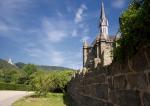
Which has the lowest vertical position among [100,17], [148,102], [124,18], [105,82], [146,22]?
[148,102]

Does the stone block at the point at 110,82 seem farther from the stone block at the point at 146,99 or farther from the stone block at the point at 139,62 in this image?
the stone block at the point at 146,99

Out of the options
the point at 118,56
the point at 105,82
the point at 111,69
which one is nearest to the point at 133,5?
the point at 118,56

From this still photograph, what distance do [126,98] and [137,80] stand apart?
0.57 metres

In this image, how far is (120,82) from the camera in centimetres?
438

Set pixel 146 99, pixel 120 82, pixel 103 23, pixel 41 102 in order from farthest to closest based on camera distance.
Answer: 1. pixel 103 23
2. pixel 41 102
3. pixel 120 82
4. pixel 146 99

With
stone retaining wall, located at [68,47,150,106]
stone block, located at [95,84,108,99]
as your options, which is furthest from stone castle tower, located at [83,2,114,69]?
stone retaining wall, located at [68,47,150,106]

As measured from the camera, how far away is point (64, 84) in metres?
36.8

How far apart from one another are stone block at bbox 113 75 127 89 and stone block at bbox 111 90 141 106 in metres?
0.09

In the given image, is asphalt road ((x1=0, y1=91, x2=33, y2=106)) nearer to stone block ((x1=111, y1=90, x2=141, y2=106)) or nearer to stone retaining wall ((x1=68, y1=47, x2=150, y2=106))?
stone retaining wall ((x1=68, y1=47, x2=150, y2=106))

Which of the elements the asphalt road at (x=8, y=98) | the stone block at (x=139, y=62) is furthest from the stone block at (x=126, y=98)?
the asphalt road at (x=8, y=98)

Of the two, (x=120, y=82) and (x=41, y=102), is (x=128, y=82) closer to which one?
(x=120, y=82)

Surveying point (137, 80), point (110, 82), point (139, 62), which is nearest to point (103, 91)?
point (110, 82)

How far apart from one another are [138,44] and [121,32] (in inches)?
21.3

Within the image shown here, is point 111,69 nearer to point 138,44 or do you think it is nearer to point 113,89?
point 113,89
